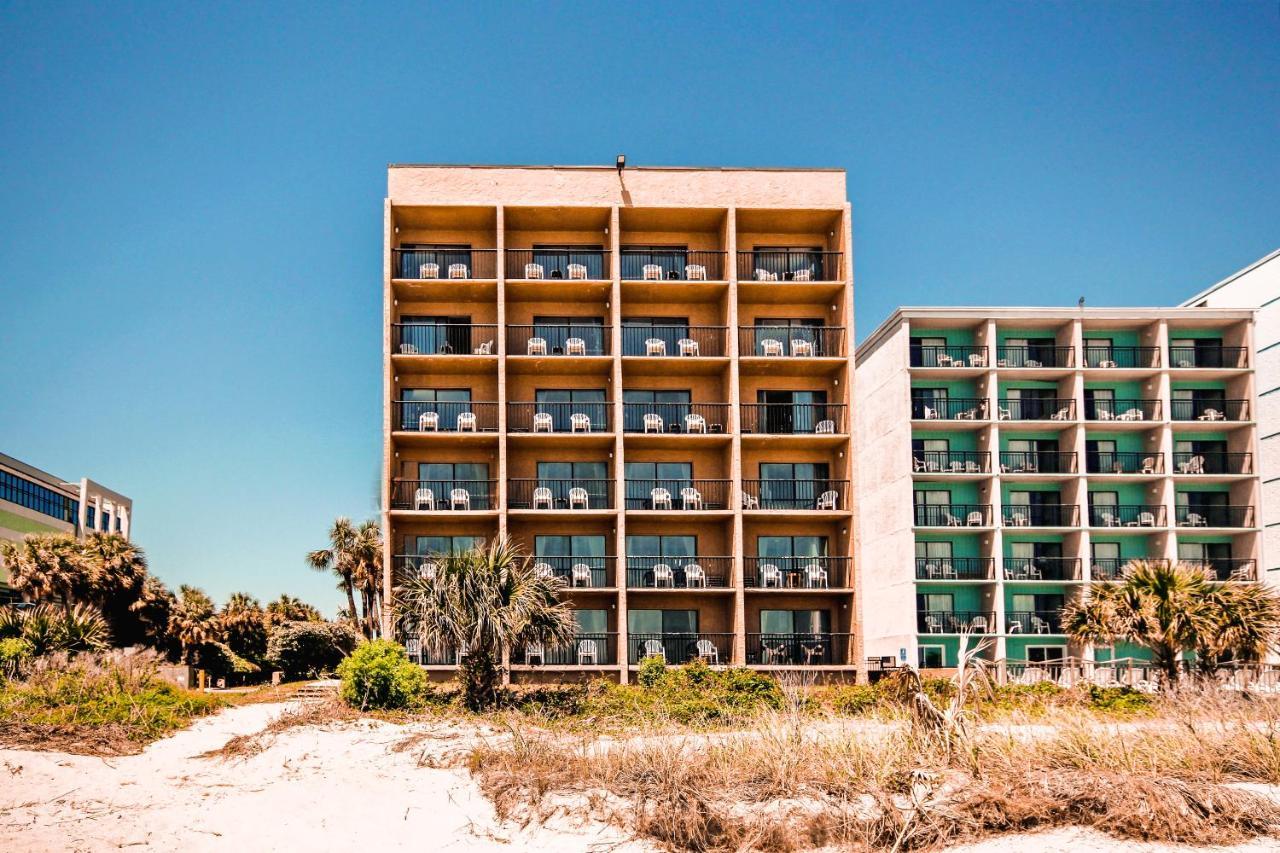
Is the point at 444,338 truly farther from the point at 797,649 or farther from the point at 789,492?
the point at 797,649

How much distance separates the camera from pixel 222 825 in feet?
63.0

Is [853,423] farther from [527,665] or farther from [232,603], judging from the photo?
[232,603]

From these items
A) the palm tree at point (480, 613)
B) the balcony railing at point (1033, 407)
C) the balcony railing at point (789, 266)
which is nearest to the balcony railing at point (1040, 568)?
the balcony railing at point (1033, 407)

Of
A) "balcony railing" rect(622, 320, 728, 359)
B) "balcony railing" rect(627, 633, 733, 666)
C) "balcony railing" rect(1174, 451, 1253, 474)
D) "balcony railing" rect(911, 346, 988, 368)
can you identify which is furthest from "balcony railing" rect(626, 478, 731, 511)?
"balcony railing" rect(1174, 451, 1253, 474)

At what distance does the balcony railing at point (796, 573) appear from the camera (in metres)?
40.0

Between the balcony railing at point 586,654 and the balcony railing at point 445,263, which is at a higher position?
the balcony railing at point 445,263

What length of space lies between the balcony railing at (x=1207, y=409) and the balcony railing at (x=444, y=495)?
30034 millimetres

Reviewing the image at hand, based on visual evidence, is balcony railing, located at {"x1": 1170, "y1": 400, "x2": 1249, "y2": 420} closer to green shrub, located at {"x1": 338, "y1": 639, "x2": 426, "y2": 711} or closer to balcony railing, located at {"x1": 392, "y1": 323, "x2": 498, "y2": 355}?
balcony railing, located at {"x1": 392, "y1": 323, "x2": 498, "y2": 355}

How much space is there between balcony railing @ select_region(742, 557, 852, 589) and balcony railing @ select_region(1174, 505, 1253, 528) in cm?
1828

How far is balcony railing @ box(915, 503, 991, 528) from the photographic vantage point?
4812 centimetres

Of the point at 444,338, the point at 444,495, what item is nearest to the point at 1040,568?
the point at 444,495

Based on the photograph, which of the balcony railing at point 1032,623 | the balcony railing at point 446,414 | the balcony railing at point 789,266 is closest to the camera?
the balcony railing at point 446,414

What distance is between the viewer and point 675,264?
139ft

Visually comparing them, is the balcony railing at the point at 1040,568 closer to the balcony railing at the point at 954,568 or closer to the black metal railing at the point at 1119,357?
the balcony railing at the point at 954,568
